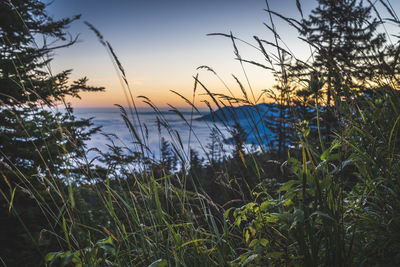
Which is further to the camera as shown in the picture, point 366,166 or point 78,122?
point 78,122

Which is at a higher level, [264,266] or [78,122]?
[78,122]

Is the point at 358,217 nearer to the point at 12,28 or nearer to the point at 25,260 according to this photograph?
the point at 25,260

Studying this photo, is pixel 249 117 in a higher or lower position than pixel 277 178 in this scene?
higher

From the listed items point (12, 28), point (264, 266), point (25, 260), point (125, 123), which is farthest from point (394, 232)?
point (12, 28)

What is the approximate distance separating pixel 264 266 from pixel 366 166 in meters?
0.62

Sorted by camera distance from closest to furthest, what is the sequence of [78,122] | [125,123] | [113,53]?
[113,53]
[125,123]
[78,122]

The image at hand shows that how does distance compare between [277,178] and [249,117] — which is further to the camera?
[277,178]

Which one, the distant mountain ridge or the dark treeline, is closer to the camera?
the dark treeline

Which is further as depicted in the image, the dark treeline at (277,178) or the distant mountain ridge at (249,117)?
the distant mountain ridge at (249,117)

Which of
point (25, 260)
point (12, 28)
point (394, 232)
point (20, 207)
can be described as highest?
point (12, 28)

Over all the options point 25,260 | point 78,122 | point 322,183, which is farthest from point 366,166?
point 78,122

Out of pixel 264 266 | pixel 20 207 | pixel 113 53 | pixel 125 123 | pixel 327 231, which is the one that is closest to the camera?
pixel 327 231

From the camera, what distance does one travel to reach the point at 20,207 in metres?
6.30

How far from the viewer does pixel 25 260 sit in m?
4.79
